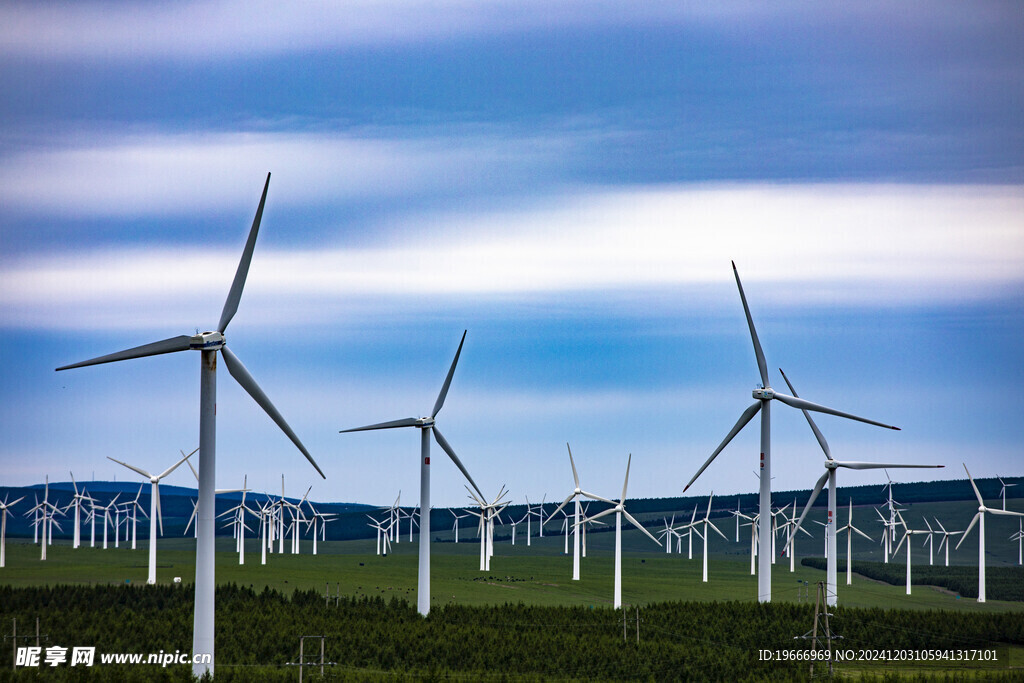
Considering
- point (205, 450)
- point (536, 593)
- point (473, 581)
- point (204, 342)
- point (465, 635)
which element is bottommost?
point (473, 581)

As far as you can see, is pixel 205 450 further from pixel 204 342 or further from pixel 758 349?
pixel 758 349

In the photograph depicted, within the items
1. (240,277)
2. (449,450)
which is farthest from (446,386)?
(240,277)

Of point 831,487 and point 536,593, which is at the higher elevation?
point 831,487

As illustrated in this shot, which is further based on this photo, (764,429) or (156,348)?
(764,429)

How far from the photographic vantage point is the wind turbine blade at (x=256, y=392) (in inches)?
2179

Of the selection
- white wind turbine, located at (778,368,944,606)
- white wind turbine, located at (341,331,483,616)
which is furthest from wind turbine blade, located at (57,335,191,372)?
white wind turbine, located at (778,368,944,606)

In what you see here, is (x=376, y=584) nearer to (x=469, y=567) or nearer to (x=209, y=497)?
(x=469, y=567)

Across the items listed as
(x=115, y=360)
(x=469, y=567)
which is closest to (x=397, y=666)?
(x=115, y=360)

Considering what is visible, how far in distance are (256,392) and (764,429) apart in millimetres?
40686

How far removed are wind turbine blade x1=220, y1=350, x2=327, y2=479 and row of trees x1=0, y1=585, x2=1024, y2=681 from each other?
13.7m

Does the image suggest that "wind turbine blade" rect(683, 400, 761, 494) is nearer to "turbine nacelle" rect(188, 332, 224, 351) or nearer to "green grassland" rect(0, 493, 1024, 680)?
"green grassland" rect(0, 493, 1024, 680)

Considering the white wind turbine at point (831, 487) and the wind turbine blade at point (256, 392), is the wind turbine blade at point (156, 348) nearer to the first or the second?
the wind turbine blade at point (256, 392)

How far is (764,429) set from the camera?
84.1 m

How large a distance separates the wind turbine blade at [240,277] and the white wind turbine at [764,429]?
36.7 metres
